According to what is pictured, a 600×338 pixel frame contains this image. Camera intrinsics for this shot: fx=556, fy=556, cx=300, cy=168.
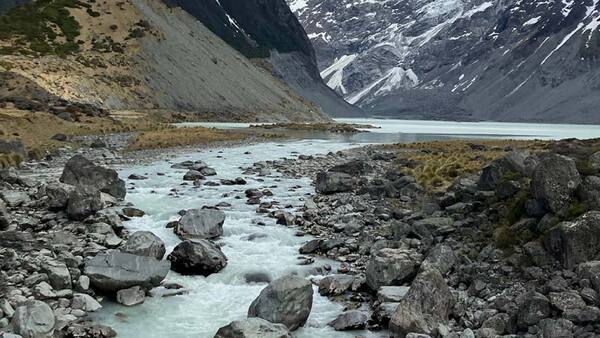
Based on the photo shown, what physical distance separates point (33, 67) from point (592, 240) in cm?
9766

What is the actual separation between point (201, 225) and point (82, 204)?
188 inches

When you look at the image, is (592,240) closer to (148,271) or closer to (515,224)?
(515,224)

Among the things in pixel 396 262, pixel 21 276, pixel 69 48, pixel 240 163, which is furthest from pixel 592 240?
pixel 69 48

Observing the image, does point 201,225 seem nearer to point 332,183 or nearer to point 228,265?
point 228,265

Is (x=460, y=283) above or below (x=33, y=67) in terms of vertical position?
below

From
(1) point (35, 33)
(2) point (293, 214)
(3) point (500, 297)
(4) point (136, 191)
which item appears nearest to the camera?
(3) point (500, 297)

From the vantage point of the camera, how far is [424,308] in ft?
48.2

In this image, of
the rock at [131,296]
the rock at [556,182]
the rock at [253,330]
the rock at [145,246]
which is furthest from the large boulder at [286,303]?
the rock at [556,182]

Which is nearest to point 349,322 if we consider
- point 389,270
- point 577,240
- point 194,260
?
point 389,270

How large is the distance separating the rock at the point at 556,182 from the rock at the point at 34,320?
1486cm

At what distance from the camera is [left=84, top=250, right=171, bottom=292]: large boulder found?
16578 millimetres

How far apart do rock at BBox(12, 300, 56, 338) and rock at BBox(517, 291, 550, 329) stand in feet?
38.1

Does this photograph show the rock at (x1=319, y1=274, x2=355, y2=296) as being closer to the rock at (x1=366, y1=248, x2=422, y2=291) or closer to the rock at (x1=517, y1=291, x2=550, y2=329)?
the rock at (x1=366, y1=248, x2=422, y2=291)

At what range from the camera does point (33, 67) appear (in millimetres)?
94812
